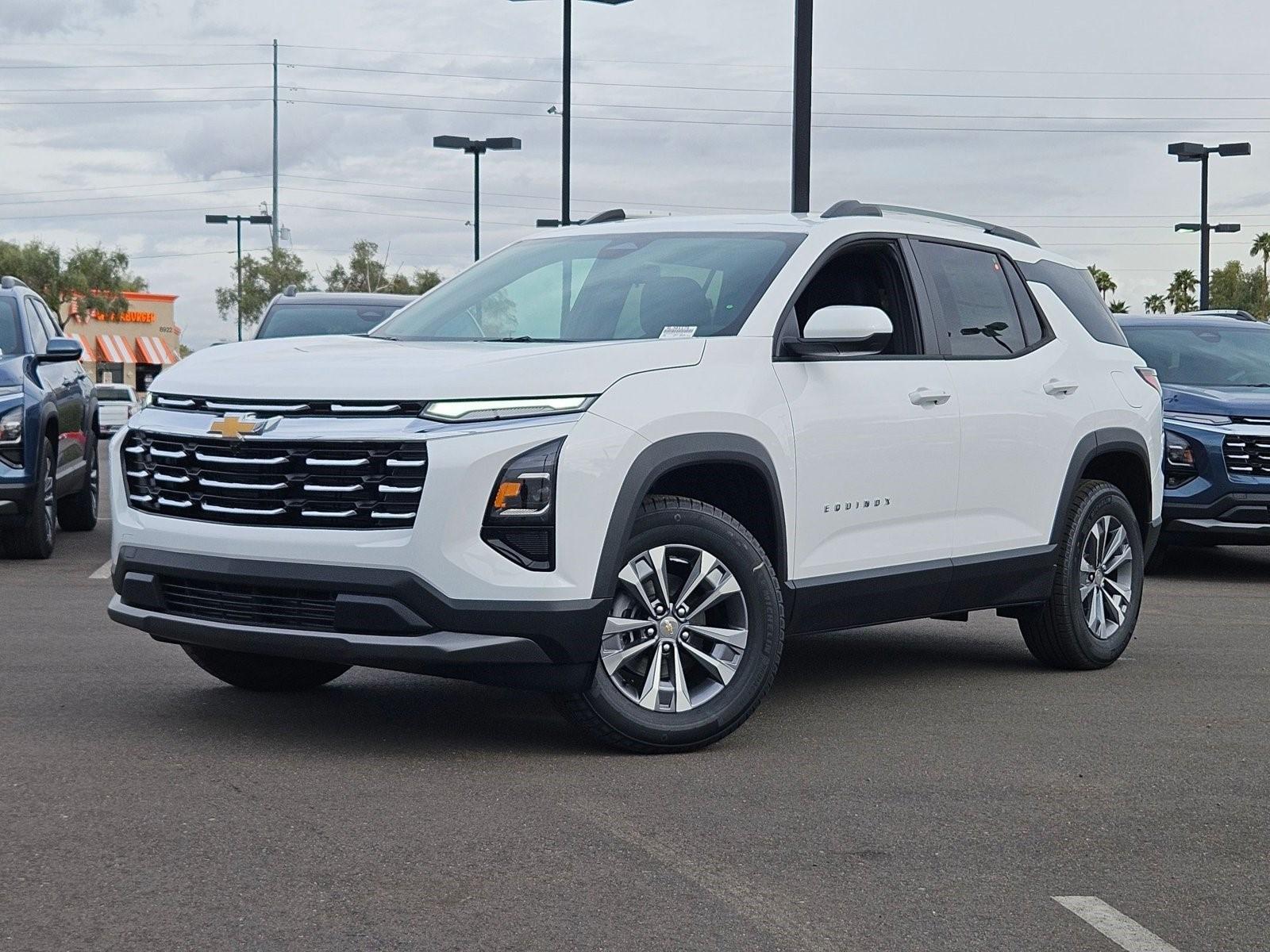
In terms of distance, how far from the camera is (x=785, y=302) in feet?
20.5

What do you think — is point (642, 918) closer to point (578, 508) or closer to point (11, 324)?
point (578, 508)

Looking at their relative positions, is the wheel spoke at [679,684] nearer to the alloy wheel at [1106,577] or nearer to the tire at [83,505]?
the alloy wheel at [1106,577]

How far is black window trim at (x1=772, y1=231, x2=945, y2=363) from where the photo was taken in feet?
20.4

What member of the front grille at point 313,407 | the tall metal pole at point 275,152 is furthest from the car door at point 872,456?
the tall metal pole at point 275,152

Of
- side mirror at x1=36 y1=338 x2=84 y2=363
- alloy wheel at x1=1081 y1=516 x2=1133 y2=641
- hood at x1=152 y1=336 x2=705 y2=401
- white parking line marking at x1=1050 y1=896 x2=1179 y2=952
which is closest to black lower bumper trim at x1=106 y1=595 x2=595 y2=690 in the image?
hood at x1=152 y1=336 x2=705 y2=401

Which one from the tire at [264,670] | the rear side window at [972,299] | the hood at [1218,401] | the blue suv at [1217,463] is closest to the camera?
the tire at [264,670]

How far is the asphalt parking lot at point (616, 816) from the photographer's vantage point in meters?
4.04

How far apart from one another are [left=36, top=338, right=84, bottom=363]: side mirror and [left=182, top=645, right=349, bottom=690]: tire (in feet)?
16.9

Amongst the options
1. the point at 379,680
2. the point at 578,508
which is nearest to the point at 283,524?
the point at 578,508

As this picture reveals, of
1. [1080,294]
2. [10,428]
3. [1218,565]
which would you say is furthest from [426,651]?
[1218,565]

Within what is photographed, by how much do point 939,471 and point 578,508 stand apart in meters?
1.93

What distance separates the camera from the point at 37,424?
1109cm

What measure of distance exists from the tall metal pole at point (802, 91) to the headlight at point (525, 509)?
387 inches

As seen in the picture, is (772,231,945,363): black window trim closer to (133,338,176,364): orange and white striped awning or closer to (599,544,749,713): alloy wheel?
(599,544,749,713): alloy wheel
